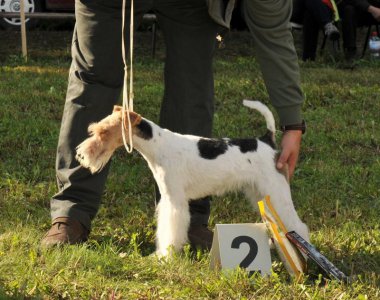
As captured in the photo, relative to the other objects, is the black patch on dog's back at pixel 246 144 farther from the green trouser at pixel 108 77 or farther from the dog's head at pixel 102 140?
the dog's head at pixel 102 140

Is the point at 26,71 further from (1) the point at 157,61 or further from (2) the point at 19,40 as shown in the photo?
(2) the point at 19,40

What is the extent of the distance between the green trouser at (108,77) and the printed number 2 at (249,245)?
2.03 ft

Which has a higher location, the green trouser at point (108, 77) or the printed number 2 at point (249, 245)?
the green trouser at point (108, 77)

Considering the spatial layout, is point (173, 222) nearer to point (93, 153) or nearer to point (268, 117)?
point (93, 153)

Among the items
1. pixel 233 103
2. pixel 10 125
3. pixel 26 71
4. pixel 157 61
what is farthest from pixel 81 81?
pixel 157 61

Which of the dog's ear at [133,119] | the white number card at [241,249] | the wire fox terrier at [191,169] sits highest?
the dog's ear at [133,119]

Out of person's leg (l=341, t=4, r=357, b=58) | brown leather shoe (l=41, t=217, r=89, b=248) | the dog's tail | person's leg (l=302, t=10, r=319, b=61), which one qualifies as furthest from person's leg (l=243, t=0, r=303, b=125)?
person's leg (l=341, t=4, r=357, b=58)

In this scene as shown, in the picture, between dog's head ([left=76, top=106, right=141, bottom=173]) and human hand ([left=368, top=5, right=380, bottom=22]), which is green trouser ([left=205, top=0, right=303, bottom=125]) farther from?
human hand ([left=368, top=5, right=380, bottom=22])

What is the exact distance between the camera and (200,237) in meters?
3.73

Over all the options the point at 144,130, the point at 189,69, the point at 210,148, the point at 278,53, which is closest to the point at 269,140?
the point at 210,148

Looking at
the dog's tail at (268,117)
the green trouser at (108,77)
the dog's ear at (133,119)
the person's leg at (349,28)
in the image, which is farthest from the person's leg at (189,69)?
the person's leg at (349,28)

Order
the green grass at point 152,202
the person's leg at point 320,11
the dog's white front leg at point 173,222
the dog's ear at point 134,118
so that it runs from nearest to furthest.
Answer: the green grass at point 152,202 < the dog's ear at point 134,118 < the dog's white front leg at point 173,222 < the person's leg at point 320,11

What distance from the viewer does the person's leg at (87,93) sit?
3.48 m

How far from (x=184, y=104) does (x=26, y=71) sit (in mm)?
4544
